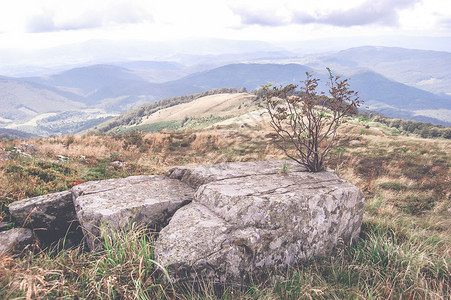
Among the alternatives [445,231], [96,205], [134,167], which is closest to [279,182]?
[96,205]

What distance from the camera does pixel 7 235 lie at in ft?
15.1

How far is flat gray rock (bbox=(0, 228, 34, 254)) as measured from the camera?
173 inches

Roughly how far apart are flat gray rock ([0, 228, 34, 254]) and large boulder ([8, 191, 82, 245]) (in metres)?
0.18

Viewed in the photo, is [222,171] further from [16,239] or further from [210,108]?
[210,108]

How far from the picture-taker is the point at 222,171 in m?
6.22

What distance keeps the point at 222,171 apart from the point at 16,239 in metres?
4.15

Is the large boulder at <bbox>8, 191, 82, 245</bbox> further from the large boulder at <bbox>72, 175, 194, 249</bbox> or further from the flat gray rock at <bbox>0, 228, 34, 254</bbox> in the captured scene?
the large boulder at <bbox>72, 175, 194, 249</bbox>

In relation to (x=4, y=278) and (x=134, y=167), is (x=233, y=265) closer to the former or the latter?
(x=4, y=278)

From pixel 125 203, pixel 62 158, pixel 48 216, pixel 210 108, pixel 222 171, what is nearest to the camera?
pixel 125 203

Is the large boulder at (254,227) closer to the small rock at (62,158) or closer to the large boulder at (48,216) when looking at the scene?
the large boulder at (48,216)

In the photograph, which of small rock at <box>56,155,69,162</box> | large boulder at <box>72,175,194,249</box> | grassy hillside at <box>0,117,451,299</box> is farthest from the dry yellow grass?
large boulder at <box>72,175,194,249</box>

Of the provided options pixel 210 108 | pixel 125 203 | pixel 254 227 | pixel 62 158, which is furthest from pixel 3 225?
pixel 210 108

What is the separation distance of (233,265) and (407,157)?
46.0ft

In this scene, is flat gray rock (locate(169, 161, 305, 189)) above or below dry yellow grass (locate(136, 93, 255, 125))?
above
